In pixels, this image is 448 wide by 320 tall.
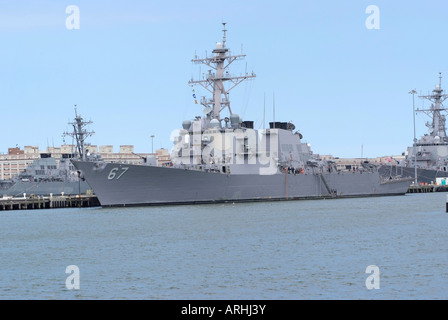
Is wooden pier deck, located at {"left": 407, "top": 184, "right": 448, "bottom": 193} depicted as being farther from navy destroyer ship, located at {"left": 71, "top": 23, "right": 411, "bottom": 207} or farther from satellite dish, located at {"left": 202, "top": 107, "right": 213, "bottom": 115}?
satellite dish, located at {"left": 202, "top": 107, "right": 213, "bottom": 115}

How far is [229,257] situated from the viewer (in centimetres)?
2277

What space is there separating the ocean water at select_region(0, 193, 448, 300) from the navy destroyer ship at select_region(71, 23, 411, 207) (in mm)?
6377

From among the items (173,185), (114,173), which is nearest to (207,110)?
(173,185)

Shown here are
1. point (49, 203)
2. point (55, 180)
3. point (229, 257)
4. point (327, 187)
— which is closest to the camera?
point (229, 257)

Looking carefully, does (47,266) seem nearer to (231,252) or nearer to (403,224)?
(231,252)

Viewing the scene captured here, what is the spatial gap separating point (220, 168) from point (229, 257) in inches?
989

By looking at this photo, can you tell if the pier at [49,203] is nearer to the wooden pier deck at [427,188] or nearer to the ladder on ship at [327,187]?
the ladder on ship at [327,187]

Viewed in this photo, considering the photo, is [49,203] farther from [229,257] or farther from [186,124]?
[229,257]

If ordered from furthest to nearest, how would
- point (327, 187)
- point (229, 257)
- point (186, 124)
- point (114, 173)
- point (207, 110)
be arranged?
1. point (327, 187)
2. point (207, 110)
3. point (186, 124)
4. point (114, 173)
5. point (229, 257)

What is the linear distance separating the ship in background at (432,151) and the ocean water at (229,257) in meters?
48.0

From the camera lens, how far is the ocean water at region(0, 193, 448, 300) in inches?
698

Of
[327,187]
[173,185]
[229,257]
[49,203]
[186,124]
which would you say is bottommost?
[229,257]
